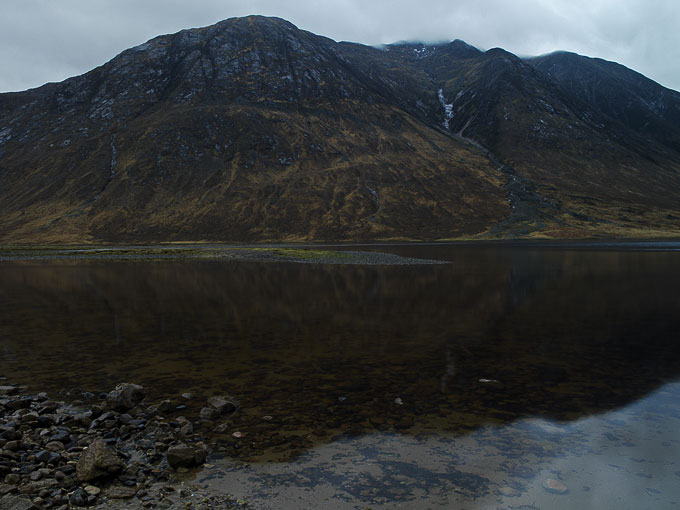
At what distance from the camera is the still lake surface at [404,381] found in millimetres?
8031

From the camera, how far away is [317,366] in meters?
14.8

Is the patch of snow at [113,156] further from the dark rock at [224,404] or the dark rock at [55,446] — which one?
the dark rock at [55,446]

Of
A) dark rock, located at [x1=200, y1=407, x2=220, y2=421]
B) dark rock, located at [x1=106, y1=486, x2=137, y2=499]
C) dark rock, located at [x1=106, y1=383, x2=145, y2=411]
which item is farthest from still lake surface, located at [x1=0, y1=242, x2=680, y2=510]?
dark rock, located at [x1=106, y1=486, x2=137, y2=499]

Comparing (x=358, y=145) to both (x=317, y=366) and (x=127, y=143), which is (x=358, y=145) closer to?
(x=127, y=143)

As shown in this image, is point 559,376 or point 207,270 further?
point 207,270

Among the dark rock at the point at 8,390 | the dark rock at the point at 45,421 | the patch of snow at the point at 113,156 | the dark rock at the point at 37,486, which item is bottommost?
the dark rock at the point at 8,390

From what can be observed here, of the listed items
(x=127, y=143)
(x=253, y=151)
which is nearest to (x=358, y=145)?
(x=253, y=151)

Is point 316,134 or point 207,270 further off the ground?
point 316,134

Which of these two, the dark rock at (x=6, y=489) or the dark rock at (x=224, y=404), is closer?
the dark rock at (x=6, y=489)

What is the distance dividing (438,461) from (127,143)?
653ft

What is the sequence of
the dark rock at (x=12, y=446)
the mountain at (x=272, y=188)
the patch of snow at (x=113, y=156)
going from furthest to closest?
the patch of snow at (x=113, y=156) < the mountain at (x=272, y=188) < the dark rock at (x=12, y=446)

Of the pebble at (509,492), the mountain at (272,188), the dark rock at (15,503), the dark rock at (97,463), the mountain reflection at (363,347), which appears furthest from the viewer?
the mountain at (272,188)

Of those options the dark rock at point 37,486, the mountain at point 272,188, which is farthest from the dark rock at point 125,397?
the mountain at point 272,188

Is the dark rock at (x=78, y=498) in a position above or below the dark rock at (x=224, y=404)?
above
